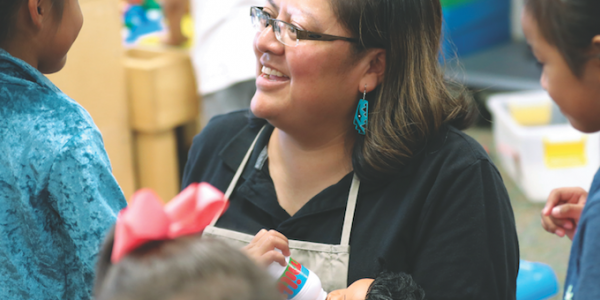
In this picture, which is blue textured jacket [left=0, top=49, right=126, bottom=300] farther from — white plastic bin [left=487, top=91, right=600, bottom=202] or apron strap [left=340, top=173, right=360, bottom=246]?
white plastic bin [left=487, top=91, right=600, bottom=202]

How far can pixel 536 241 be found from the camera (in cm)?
276

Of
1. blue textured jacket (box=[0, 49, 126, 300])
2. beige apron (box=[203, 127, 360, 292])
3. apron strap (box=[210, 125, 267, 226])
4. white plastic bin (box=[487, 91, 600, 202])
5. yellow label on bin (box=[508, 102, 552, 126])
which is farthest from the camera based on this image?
yellow label on bin (box=[508, 102, 552, 126])

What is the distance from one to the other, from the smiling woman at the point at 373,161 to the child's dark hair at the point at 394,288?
0.21 feet

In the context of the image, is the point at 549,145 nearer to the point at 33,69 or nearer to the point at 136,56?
the point at 136,56

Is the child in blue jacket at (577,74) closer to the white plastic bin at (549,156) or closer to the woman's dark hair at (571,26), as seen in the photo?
the woman's dark hair at (571,26)

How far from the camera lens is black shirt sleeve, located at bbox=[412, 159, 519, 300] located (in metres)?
1.17

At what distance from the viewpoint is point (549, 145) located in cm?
298

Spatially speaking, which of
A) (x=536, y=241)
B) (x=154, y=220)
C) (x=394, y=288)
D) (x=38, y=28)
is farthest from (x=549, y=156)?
(x=154, y=220)

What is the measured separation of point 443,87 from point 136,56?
1790mm

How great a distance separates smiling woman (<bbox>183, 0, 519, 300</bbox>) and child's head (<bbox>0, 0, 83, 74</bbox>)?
0.41m

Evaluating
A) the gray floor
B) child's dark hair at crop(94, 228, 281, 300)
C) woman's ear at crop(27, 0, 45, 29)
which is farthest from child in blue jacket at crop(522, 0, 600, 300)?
the gray floor

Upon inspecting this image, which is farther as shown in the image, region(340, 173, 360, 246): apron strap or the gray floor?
the gray floor

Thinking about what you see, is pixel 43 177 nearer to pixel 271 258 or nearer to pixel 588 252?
pixel 271 258

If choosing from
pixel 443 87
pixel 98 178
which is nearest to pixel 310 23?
pixel 443 87
